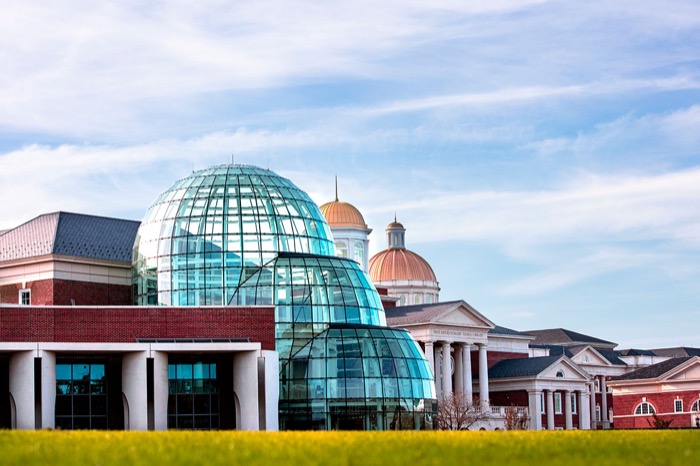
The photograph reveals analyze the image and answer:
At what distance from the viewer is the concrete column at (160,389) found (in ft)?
218

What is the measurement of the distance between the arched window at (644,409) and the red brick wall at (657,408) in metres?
0.27

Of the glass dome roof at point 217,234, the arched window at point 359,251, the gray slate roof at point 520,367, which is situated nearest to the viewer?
the glass dome roof at point 217,234

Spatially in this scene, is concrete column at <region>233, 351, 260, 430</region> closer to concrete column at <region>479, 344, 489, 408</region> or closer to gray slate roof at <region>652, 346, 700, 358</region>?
concrete column at <region>479, 344, 489, 408</region>

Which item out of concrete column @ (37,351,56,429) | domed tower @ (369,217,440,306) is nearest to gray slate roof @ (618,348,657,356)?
domed tower @ (369,217,440,306)

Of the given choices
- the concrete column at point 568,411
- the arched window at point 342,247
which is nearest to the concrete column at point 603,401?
the concrete column at point 568,411

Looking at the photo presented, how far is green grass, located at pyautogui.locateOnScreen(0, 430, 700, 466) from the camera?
87.7ft

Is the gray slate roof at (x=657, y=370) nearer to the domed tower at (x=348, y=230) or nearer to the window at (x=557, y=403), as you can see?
the window at (x=557, y=403)

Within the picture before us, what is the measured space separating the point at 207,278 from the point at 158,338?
38.2ft

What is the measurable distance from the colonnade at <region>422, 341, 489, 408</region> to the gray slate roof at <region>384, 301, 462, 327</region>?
8.05 feet

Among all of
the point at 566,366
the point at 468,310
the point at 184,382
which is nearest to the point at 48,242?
the point at 184,382

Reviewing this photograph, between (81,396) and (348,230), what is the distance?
7902 centimetres

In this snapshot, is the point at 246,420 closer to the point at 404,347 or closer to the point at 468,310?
the point at 404,347

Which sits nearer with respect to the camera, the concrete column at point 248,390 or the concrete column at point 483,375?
the concrete column at point 248,390

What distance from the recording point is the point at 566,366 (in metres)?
136
